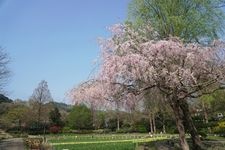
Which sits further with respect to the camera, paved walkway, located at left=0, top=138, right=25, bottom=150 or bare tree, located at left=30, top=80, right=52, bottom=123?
bare tree, located at left=30, top=80, right=52, bottom=123

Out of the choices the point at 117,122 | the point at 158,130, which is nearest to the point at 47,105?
the point at 117,122

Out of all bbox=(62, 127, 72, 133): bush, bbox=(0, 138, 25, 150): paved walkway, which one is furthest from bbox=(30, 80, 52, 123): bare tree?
bbox=(0, 138, 25, 150): paved walkway

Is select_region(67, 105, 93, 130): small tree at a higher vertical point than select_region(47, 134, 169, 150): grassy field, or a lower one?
higher

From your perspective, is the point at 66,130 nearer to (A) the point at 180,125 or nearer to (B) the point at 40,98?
(B) the point at 40,98

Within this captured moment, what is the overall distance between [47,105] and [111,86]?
4951 cm

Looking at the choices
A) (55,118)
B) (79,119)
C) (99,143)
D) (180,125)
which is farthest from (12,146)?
(55,118)

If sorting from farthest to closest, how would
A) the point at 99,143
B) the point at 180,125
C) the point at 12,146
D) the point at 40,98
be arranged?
the point at 40,98 < the point at 99,143 < the point at 12,146 < the point at 180,125

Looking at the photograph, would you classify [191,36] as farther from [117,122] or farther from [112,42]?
[117,122]

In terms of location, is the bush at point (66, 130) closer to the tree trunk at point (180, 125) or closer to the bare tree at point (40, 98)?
the bare tree at point (40, 98)

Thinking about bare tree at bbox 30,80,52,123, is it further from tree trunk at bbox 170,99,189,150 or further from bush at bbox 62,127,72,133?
tree trunk at bbox 170,99,189,150

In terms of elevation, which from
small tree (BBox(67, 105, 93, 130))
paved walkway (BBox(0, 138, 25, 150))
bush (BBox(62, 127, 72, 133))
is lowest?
paved walkway (BBox(0, 138, 25, 150))

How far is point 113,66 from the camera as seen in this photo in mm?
17359

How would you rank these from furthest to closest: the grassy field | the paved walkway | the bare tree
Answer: the bare tree < the paved walkway < the grassy field

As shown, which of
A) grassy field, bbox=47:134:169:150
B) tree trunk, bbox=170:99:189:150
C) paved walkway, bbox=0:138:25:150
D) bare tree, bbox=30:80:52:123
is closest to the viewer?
tree trunk, bbox=170:99:189:150
